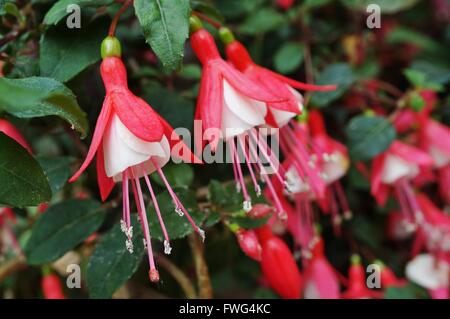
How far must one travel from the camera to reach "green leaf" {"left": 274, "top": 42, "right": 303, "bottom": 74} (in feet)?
3.49

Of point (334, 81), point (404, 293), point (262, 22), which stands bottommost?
point (404, 293)

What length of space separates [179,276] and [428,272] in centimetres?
45

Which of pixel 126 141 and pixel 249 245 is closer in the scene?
pixel 126 141

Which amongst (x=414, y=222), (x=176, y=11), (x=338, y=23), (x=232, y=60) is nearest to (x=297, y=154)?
(x=232, y=60)

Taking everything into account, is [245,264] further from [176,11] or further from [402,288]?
[176,11]

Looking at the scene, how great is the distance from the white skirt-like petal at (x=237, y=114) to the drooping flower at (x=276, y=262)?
252mm

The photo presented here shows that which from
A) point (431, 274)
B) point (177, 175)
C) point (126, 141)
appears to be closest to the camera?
point (126, 141)

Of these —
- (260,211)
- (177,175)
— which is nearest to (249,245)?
(260,211)

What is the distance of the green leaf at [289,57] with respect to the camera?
41.8 inches

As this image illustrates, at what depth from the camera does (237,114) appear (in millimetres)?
622

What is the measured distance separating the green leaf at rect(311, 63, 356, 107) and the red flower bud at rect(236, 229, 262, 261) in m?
0.35

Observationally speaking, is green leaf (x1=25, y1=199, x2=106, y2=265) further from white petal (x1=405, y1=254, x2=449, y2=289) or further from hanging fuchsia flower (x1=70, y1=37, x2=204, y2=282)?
white petal (x1=405, y1=254, x2=449, y2=289)

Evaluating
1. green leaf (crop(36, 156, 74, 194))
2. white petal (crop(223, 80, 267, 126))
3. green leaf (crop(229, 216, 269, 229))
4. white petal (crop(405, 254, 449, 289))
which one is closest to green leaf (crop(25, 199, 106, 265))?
green leaf (crop(36, 156, 74, 194))

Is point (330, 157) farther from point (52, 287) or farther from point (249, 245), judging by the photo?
point (52, 287)
